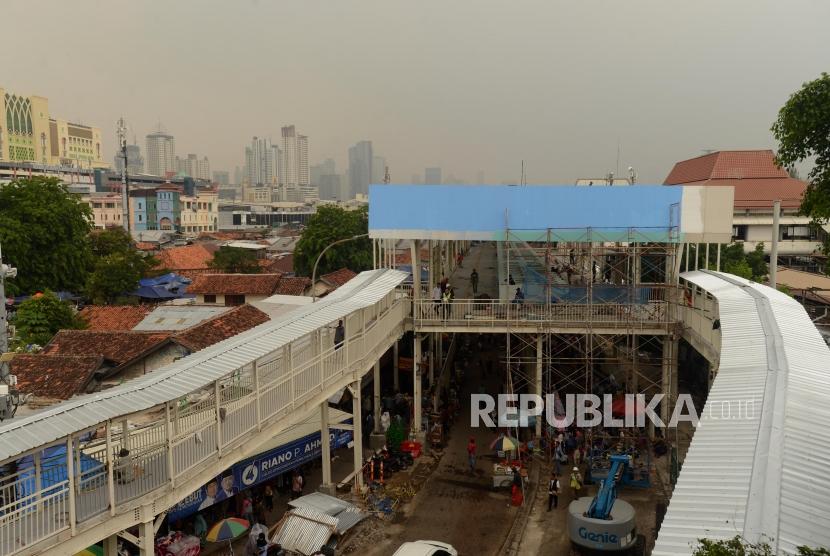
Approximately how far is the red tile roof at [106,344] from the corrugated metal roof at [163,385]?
770 centimetres

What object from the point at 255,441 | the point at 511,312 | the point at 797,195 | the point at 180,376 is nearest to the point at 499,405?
the point at 511,312

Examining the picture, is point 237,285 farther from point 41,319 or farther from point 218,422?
point 218,422

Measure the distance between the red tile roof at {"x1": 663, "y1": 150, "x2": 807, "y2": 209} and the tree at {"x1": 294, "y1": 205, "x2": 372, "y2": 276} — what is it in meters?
26.2

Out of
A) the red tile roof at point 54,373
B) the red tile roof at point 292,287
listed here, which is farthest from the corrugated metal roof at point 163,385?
the red tile roof at point 292,287

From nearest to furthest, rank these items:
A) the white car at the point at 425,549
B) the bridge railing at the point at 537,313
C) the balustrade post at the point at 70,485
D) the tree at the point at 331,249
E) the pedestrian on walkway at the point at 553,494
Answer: the balustrade post at the point at 70,485, the white car at the point at 425,549, the pedestrian on walkway at the point at 553,494, the bridge railing at the point at 537,313, the tree at the point at 331,249

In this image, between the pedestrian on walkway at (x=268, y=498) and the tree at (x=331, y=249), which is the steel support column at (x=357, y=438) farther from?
the tree at (x=331, y=249)

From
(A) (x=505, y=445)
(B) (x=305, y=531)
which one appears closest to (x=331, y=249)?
(A) (x=505, y=445)

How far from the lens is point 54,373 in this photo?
16828 mm

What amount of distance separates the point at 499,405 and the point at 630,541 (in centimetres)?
813

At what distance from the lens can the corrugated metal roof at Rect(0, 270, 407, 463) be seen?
22.6 ft

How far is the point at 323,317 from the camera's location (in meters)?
12.7

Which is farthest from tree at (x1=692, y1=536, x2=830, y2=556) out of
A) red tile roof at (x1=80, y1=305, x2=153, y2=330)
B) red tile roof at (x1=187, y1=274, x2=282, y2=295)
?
red tile roof at (x1=187, y1=274, x2=282, y2=295)

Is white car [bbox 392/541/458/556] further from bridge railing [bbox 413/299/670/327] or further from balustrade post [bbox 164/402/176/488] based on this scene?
bridge railing [bbox 413/299/670/327]

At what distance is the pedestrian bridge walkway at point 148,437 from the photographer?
7.04 metres
